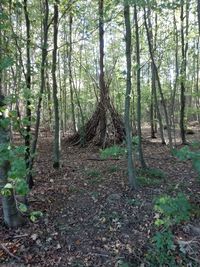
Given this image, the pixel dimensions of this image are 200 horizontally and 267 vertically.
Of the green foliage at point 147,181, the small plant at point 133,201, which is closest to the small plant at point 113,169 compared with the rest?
the green foliage at point 147,181

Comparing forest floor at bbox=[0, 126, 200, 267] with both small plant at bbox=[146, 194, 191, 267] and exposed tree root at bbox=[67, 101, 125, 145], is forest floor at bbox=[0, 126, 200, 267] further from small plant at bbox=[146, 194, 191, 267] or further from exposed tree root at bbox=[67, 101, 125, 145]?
exposed tree root at bbox=[67, 101, 125, 145]

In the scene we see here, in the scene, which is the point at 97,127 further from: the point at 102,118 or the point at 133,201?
the point at 133,201

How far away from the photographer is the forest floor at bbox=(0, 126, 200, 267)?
3572 mm

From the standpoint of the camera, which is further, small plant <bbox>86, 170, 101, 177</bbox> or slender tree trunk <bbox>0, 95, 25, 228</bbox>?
small plant <bbox>86, 170, 101, 177</bbox>

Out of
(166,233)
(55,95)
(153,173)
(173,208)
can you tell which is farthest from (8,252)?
(55,95)

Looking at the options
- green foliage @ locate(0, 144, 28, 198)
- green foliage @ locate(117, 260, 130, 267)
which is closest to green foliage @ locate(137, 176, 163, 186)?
green foliage @ locate(117, 260, 130, 267)

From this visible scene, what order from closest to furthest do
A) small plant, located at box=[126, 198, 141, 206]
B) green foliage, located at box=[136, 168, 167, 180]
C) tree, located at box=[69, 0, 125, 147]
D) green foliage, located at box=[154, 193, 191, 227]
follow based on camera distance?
green foliage, located at box=[154, 193, 191, 227]
small plant, located at box=[126, 198, 141, 206]
green foliage, located at box=[136, 168, 167, 180]
tree, located at box=[69, 0, 125, 147]

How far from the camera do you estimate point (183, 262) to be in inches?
138

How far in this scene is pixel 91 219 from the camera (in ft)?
14.0

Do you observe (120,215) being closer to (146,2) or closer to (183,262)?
(183,262)

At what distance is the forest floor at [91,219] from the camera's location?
11.7 feet

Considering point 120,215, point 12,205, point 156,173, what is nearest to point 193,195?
point 156,173

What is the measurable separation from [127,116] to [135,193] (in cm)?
138

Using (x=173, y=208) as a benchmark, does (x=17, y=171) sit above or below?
above
